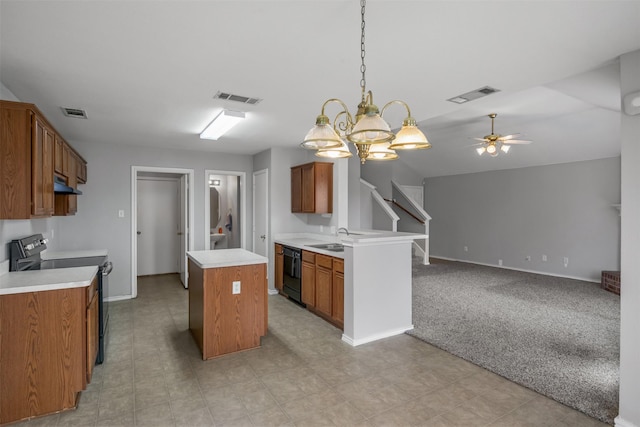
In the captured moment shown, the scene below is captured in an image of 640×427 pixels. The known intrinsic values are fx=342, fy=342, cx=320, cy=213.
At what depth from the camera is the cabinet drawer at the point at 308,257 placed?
14.3ft

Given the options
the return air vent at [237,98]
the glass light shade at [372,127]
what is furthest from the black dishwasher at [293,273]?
the glass light shade at [372,127]

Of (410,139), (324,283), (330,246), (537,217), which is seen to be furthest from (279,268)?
(537,217)

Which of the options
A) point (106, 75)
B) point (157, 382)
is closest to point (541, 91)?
point (106, 75)

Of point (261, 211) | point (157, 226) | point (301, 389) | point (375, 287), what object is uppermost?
point (261, 211)

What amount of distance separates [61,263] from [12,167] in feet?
3.86

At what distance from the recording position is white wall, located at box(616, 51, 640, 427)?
81.8 inches

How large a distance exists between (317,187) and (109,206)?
315 cm

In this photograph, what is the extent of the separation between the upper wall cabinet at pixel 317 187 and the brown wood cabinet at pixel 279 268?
729 millimetres

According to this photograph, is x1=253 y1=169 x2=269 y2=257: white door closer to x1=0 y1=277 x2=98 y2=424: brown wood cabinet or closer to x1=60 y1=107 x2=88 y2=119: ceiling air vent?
x1=60 y1=107 x2=88 y2=119: ceiling air vent

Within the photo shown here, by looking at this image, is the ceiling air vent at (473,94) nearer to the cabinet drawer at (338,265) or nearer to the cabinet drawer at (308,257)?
the cabinet drawer at (338,265)

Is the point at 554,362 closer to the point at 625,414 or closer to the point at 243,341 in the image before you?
the point at 625,414

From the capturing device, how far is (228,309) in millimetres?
3240

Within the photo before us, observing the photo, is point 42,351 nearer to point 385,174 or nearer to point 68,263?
point 68,263

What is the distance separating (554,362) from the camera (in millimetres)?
3016
